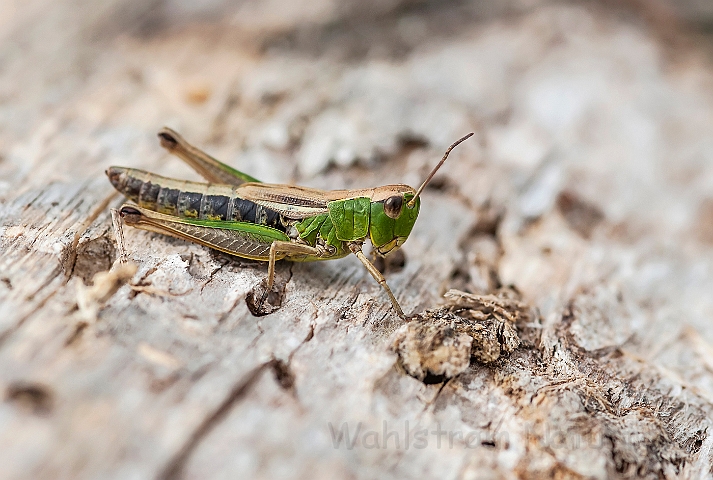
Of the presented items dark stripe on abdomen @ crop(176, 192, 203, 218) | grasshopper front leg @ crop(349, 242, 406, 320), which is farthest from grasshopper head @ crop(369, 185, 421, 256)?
dark stripe on abdomen @ crop(176, 192, 203, 218)

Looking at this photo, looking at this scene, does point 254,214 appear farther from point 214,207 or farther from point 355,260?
point 355,260

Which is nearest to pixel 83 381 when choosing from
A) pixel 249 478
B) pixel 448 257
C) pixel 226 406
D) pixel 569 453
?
pixel 226 406

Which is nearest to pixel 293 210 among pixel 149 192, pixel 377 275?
pixel 377 275

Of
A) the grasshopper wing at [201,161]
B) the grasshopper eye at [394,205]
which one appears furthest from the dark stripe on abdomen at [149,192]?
the grasshopper eye at [394,205]

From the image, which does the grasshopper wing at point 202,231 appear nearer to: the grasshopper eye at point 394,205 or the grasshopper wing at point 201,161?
the grasshopper wing at point 201,161

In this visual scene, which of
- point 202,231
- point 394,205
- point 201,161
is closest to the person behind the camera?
point 202,231

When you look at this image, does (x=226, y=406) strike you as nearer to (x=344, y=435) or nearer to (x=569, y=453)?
(x=344, y=435)
